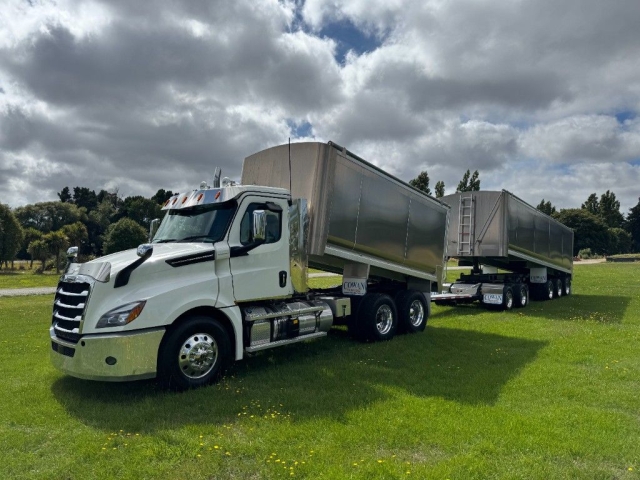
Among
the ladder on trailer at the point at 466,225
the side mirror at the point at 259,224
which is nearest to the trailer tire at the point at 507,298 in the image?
the ladder on trailer at the point at 466,225

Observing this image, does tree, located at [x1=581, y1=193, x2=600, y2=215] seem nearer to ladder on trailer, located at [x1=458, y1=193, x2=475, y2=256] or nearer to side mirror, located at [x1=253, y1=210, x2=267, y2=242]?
ladder on trailer, located at [x1=458, y1=193, x2=475, y2=256]

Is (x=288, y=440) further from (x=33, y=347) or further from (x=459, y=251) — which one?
(x=459, y=251)

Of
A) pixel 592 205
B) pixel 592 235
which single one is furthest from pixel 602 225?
pixel 592 205

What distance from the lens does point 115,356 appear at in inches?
231

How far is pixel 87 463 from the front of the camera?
4457 mm

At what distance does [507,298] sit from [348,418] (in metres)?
11.9

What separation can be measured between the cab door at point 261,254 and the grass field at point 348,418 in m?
1.28

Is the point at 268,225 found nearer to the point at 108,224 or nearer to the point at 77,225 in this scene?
the point at 77,225

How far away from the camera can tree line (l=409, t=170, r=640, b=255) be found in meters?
85.2

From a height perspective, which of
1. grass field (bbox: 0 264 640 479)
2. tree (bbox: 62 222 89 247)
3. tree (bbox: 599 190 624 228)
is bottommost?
grass field (bbox: 0 264 640 479)

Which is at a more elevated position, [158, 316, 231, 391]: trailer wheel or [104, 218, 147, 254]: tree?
[104, 218, 147, 254]: tree

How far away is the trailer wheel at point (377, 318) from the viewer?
9883 millimetres

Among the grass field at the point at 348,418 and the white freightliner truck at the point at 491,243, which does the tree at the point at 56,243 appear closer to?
the white freightliner truck at the point at 491,243

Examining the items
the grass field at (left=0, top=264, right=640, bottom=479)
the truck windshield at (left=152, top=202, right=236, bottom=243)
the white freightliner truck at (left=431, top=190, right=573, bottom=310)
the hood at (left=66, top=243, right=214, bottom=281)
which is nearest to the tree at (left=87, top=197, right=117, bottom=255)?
the white freightliner truck at (left=431, top=190, right=573, bottom=310)
